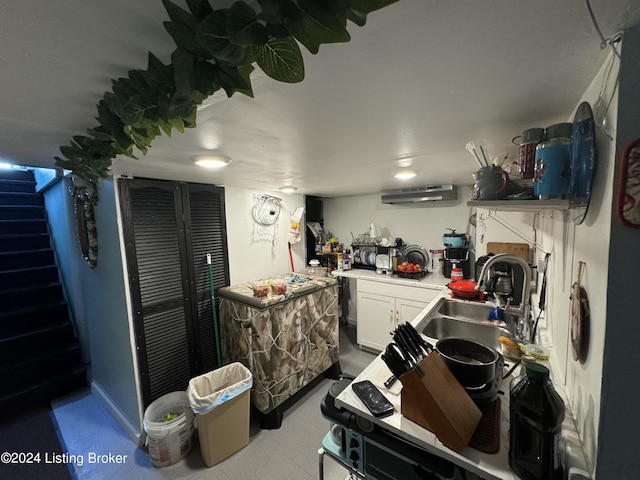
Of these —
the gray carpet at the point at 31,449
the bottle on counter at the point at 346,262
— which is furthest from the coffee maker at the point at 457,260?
the gray carpet at the point at 31,449

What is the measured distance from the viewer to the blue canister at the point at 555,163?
64 cm

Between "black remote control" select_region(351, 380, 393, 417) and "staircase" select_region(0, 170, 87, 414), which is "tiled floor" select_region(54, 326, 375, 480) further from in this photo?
"black remote control" select_region(351, 380, 393, 417)

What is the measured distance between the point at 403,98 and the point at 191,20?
0.56 m

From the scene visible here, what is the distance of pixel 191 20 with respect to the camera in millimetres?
386

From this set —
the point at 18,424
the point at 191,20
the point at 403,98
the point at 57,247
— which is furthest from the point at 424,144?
the point at 57,247

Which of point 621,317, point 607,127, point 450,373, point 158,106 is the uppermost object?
point 158,106

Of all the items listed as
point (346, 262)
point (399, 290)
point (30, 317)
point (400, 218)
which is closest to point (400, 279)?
point (399, 290)

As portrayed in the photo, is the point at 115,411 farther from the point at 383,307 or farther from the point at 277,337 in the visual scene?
the point at 383,307

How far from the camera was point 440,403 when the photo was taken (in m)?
0.72

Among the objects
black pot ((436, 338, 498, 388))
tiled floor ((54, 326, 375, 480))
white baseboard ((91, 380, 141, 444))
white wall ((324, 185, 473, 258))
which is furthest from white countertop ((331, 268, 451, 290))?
white baseboard ((91, 380, 141, 444))

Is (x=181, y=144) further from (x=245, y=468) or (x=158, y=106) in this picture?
(x=245, y=468)

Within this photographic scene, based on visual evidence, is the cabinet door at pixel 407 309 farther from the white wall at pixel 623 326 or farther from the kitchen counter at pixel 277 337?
the white wall at pixel 623 326

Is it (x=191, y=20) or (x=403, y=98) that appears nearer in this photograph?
(x=191, y=20)

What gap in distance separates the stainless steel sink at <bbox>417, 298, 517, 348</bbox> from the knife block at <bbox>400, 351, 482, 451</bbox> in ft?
2.04
